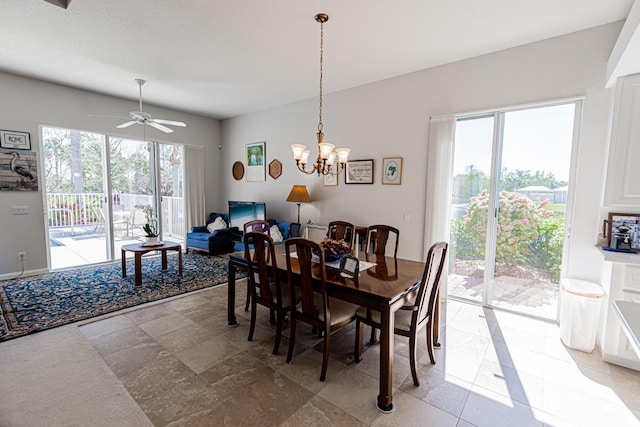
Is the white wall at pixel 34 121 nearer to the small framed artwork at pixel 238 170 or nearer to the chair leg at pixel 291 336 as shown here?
the small framed artwork at pixel 238 170

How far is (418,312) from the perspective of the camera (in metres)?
2.02

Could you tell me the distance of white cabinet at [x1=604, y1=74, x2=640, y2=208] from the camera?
2.23 m

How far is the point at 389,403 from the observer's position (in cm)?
179

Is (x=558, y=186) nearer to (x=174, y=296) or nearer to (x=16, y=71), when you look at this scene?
(x=174, y=296)

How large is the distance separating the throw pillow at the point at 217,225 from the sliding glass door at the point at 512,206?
4390 mm

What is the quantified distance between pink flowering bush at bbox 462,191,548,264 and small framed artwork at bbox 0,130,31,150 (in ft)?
20.4

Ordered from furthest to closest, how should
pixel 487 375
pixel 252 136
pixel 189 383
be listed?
pixel 252 136, pixel 487 375, pixel 189 383

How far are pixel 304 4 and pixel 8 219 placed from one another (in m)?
5.01

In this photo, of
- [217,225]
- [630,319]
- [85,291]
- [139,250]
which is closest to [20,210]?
[85,291]

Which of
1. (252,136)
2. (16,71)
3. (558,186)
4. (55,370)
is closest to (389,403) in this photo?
(55,370)

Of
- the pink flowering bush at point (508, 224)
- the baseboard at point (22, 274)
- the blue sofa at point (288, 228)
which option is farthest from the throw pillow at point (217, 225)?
the pink flowering bush at point (508, 224)

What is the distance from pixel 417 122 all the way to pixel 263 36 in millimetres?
2092

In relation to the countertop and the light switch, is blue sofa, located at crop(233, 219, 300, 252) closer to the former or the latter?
the light switch

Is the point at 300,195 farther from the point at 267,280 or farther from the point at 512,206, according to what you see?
the point at 512,206
